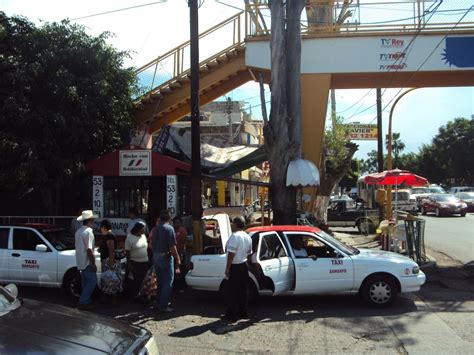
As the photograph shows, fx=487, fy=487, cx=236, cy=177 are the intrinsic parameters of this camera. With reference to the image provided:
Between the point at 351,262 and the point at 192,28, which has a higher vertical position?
Result: the point at 192,28

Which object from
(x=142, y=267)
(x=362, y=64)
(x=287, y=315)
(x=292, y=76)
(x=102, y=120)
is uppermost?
(x=362, y=64)

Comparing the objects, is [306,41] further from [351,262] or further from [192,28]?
[351,262]

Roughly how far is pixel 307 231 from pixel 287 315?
1.51m

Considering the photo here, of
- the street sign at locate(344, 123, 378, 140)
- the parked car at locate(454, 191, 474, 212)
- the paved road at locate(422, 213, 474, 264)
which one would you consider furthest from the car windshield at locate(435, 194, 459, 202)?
the paved road at locate(422, 213, 474, 264)

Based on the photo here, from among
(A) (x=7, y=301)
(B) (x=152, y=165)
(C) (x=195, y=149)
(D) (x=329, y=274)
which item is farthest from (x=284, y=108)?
(A) (x=7, y=301)

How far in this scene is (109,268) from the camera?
28.5 feet

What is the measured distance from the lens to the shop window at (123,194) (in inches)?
529

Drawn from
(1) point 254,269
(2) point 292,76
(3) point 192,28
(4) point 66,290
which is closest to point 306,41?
(2) point 292,76

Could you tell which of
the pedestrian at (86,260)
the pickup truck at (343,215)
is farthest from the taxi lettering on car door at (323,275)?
the pickup truck at (343,215)

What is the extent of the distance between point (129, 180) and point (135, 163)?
135cm

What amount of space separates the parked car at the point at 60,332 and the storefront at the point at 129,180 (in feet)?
26.8

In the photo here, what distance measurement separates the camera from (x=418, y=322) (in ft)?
24.1

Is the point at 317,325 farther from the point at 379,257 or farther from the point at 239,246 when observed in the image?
the point at 379,257

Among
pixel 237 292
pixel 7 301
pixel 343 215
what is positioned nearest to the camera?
pixel 7 301
